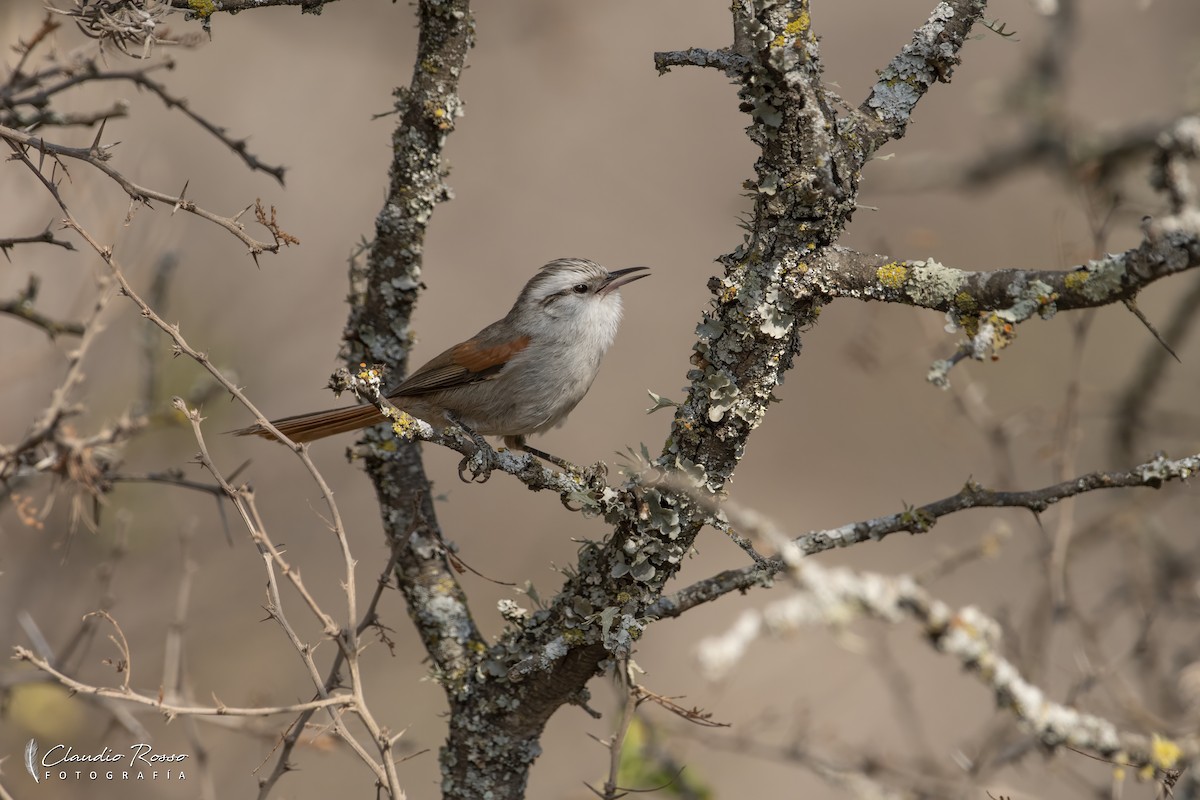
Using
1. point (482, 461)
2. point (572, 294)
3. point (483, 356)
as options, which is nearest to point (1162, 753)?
point (482, 461)

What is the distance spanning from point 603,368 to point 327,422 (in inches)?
178

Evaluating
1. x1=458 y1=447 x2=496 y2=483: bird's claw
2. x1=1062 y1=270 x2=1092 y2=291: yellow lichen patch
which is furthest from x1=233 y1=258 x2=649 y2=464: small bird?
x1=1062 y1=270 x2=1092 y2=291: yellow lichen patch

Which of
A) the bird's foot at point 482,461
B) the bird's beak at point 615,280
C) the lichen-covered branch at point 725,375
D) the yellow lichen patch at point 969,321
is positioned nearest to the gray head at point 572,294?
the bird's beak at point 615,280

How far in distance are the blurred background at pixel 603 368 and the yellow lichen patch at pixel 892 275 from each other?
2.01m

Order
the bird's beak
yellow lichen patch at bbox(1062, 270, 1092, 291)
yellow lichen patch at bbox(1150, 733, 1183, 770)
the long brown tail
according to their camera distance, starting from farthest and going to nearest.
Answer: the bird's beak → the long brown tail → yellow lichen patch at bbox(1062, 270, 1092, 291) → yellow lichen patch at bbox(1150, 733, 1183, 770)

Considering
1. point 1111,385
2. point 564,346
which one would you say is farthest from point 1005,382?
point 564,346

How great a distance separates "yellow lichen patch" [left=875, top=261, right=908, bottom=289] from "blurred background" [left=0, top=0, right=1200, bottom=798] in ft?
6.59

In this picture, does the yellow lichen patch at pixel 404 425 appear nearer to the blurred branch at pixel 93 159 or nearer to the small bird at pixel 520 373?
the blurred branch at pixel 93 159

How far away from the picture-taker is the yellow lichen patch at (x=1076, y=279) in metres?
2.14

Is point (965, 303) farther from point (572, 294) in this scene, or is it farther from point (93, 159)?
point (572, 294)

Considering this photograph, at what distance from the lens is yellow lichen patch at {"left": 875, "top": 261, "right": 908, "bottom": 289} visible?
2482mm

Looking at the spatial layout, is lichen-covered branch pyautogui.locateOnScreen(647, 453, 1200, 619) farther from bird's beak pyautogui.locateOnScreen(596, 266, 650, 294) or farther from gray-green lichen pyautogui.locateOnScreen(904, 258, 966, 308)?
bird's beak pyautogui.locateOnScreen(596, 266, 650, 294)

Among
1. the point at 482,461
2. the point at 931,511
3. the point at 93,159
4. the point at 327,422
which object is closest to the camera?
the point at 93,159

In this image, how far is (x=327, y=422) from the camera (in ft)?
13.7
